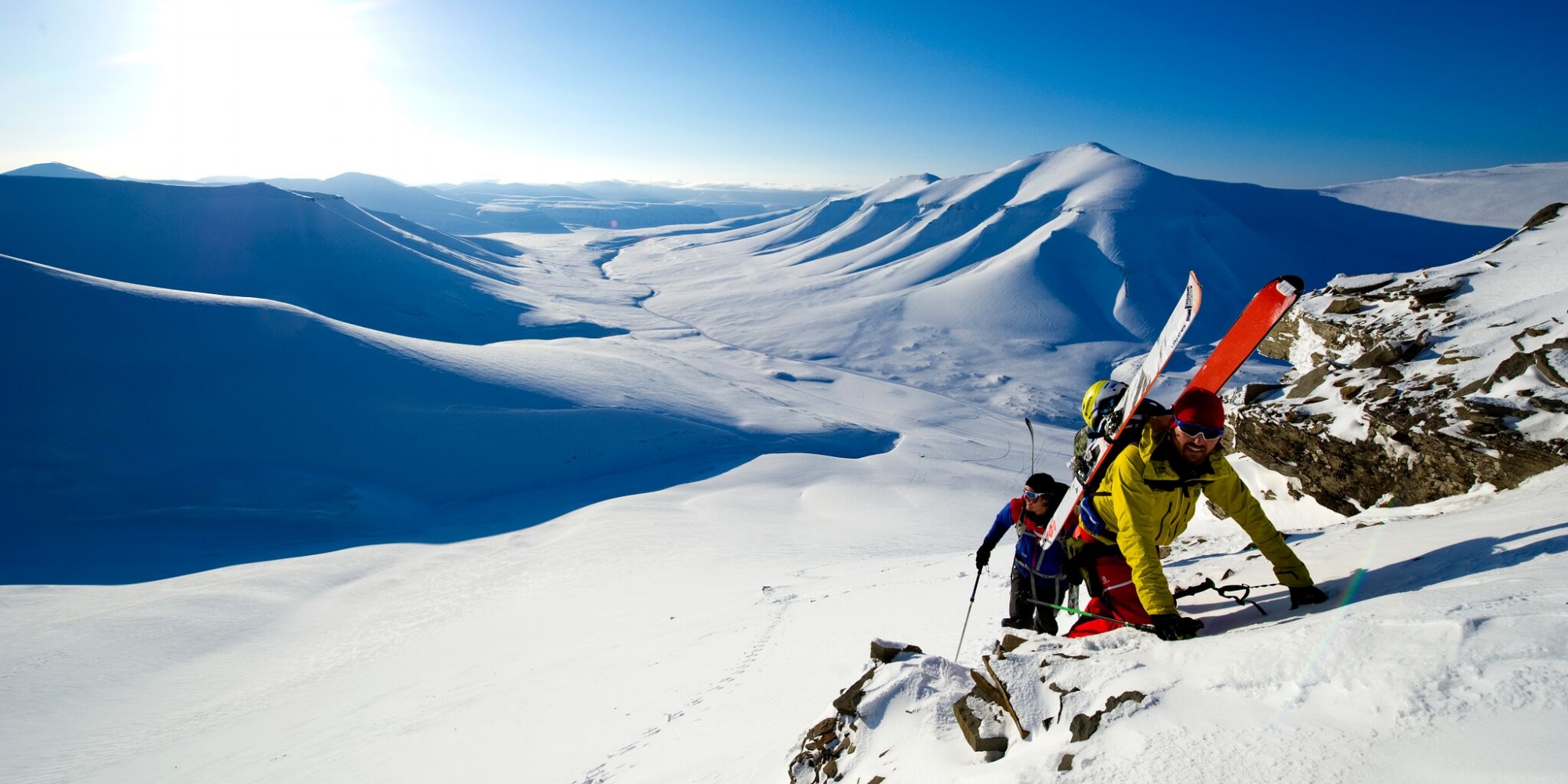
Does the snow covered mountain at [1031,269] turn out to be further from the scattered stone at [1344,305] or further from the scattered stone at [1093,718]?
the scattered stone at [1093,718]

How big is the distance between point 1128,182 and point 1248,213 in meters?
17.5

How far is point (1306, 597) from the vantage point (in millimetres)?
3631

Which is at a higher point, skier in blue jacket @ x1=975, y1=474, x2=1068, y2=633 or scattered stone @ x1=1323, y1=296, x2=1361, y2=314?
scattered stone @ x1=1323, y1=296, x2=1361, y2=314

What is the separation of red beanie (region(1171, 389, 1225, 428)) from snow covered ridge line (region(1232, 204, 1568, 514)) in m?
3.67

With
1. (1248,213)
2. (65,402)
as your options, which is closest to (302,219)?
(65,402)

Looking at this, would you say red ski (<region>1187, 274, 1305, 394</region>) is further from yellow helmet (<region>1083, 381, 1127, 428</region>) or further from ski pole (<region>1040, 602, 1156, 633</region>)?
ski pole (<region>1040, 602, 1156, 633</region>)

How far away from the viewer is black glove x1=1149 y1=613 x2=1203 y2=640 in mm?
3551

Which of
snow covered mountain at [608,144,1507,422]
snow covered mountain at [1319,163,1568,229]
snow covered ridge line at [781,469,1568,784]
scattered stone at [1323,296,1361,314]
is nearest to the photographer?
snow covered ridge line at [781,469,1568,784]

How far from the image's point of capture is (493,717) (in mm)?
7801

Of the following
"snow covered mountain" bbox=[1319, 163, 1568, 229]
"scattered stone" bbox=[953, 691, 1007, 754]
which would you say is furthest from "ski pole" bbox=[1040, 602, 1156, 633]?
"snow covered mountain" bbox=[1319, 163, 1568, 229]

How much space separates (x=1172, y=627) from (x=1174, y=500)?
75 cm

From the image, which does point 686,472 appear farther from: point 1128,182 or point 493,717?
point 1128,182

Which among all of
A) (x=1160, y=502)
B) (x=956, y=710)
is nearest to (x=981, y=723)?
(x=956, y=710)

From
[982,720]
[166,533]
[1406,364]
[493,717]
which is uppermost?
[1406,364]
